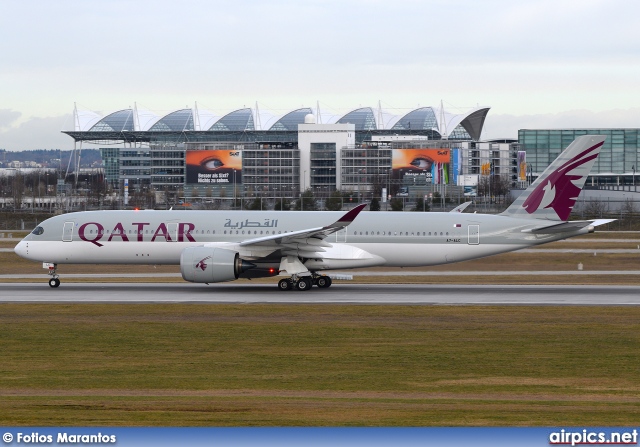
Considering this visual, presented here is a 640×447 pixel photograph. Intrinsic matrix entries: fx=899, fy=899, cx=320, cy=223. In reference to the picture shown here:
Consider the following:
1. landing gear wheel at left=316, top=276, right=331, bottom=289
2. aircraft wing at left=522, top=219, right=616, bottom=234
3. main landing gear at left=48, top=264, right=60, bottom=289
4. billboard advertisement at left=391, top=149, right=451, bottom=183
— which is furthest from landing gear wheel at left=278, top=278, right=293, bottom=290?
billboard advertisement at left=391, top=149, right=451, bottom=183

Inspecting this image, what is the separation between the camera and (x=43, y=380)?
20.6m

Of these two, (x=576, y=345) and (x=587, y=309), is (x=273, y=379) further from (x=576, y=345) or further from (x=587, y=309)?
(x=587, y=309)

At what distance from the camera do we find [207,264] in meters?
38.2

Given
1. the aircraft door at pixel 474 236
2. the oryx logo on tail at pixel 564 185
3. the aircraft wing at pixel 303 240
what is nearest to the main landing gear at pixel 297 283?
the aircraft wing at pixel 303 240

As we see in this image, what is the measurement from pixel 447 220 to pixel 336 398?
24599 millimetres

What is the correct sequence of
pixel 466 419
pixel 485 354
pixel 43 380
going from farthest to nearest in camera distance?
pixel 485 354 → pixel 43 380 → pixel 466 419

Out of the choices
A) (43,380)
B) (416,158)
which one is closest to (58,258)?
(43,380)

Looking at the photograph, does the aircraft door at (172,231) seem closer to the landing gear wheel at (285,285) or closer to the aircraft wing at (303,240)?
the aircraft wing at (303,240)

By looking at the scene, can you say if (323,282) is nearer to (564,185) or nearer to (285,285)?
(285,285)

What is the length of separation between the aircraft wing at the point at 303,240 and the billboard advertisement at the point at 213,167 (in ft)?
509

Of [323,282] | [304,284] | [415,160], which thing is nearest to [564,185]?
[323,282]

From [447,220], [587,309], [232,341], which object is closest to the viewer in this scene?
[232,341]

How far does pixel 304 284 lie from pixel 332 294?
185cm

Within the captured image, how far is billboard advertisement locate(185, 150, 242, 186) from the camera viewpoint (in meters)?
194
